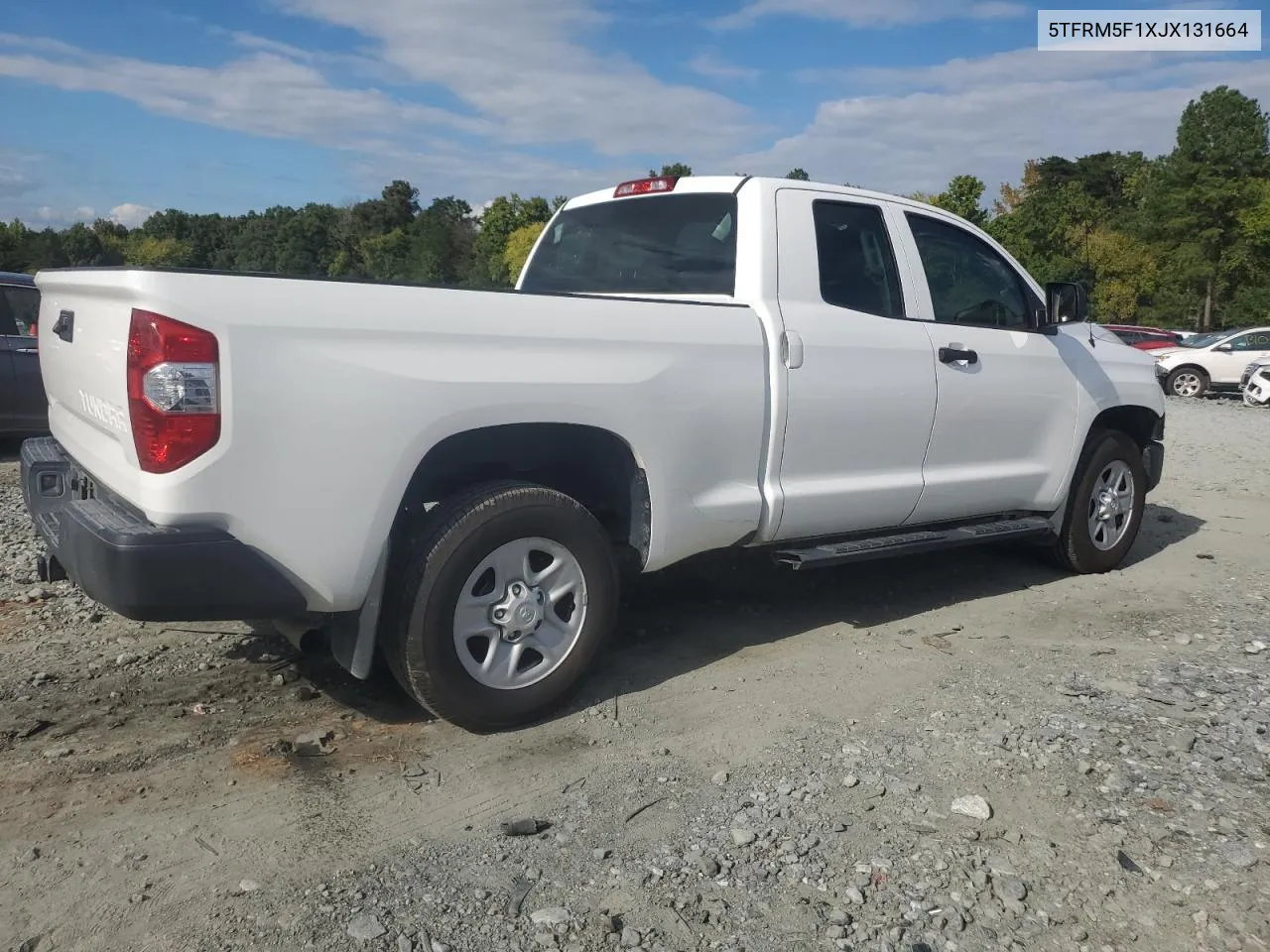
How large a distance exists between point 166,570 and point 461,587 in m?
0.91

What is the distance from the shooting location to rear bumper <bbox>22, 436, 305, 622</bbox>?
2861 millimetres

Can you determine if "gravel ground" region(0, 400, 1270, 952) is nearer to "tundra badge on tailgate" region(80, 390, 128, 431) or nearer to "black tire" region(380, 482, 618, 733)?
"black tire" region(380, 482, 618, 733)

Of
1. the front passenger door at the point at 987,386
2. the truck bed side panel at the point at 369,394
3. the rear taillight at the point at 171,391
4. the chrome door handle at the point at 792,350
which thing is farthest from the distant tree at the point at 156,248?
the rear taillight at the point at 171,391

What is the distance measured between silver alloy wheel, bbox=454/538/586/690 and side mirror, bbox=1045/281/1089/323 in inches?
123

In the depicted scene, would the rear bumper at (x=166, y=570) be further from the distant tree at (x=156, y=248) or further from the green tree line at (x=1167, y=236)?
the distant tree at (x=156, y=248)

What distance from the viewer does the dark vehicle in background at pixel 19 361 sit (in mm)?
8797

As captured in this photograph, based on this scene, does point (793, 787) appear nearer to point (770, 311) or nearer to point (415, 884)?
point (415, 884)

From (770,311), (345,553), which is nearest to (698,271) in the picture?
(770,311)

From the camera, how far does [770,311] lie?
4180 millimetres

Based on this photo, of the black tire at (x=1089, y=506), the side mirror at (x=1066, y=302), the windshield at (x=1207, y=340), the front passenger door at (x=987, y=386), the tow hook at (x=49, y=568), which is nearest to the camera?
the tow hook at (x=49, y=568)

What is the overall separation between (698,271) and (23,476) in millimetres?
2795

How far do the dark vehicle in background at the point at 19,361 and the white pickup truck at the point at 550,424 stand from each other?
5.53 meters

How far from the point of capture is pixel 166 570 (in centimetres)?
287

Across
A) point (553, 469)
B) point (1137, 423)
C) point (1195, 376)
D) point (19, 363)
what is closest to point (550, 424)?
point (553, 469)
